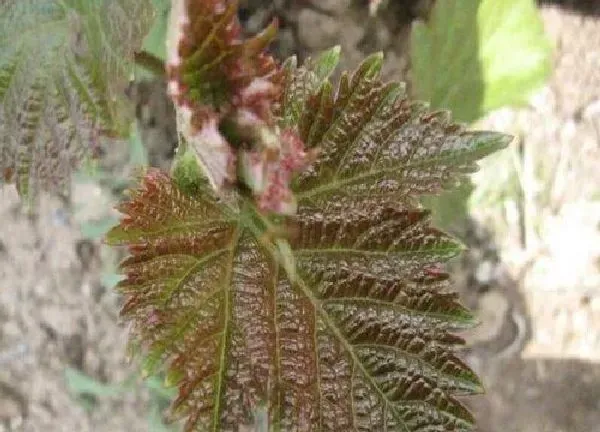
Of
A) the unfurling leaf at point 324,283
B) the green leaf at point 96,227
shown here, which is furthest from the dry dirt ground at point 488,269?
the unfurling leaf at point 324,283

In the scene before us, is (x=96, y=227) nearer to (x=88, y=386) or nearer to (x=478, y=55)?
(x=88, y=386)

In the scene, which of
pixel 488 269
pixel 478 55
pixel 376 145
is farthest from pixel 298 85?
pixel 488 269

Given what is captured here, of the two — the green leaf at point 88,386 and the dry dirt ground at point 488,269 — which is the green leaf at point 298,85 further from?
the green leaf at point 88,386

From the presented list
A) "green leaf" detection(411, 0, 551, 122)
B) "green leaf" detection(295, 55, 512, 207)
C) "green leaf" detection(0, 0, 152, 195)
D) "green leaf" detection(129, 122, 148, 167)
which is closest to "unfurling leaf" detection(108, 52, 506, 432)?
"green leaf" detection(295, 55, 512, 207)

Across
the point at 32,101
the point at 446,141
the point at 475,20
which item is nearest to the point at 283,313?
the point at 446,141

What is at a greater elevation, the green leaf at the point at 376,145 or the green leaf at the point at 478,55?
the green leaf at the point at 478,55

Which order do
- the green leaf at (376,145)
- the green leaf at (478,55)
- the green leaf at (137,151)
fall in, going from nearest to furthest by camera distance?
the green leaf at (376,145), the green leaf at (478,55), the green leaf at (137,151)
